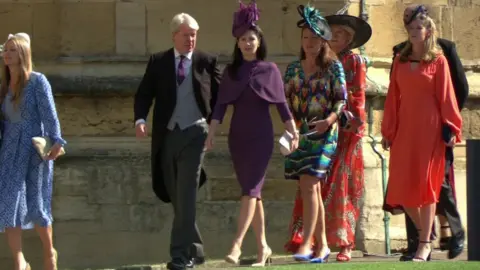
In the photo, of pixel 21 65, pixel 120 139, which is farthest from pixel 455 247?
pixel 21 65

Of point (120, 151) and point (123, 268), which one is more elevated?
point (120, 151)

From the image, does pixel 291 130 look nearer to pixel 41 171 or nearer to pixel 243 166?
pixel 243 166

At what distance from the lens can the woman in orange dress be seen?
9938 millimetres

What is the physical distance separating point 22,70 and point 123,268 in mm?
1784

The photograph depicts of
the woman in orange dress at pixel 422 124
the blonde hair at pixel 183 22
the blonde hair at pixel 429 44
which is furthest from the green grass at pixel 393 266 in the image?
the blonde hair at pixel 183 22

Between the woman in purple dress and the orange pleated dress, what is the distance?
97cm

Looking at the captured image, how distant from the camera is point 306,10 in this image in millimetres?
9938

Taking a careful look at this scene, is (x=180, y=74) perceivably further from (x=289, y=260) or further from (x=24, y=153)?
(x=289, y=260)

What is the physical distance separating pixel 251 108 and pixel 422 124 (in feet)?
4.20

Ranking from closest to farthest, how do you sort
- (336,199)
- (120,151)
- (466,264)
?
1. (466,264)
2. (336,199)
3. (120,151)

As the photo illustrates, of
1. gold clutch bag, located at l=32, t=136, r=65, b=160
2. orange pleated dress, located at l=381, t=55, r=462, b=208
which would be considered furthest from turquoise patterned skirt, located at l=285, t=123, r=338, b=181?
gold clutch bag, located at l=32, t=136, r=65, b=160

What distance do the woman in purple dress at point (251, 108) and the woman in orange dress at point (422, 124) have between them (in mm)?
972

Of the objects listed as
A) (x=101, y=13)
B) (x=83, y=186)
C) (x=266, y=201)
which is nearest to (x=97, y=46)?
(x=101, y=13)

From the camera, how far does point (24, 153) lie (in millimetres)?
9570
